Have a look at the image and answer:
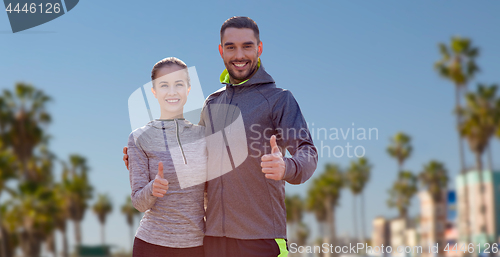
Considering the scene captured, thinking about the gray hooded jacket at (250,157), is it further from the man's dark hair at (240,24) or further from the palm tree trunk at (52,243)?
the palm tree trunk at (52,243)

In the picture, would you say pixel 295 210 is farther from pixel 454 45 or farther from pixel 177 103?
pixel 177 103

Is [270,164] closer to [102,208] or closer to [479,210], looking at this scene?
[479,210]

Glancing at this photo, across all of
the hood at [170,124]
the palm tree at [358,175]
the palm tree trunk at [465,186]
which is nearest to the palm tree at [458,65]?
the palm tree trunk at [465,186]

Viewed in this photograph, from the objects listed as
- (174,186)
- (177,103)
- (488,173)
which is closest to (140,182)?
(174,186)

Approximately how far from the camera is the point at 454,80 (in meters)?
39.0

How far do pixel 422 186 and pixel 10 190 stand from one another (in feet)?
129

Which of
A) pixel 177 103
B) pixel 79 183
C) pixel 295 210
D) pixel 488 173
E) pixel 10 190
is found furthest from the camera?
pixel 295 210

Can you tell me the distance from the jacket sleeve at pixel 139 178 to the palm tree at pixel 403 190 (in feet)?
177

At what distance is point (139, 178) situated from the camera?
3.47 m

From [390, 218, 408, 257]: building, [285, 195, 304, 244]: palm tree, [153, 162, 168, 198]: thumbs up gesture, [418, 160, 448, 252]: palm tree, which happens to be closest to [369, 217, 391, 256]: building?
[390, 218, 408, 257]: building

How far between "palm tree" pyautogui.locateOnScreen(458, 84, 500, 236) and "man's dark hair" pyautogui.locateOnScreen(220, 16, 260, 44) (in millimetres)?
39657

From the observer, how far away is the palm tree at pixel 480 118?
39156 millimetres

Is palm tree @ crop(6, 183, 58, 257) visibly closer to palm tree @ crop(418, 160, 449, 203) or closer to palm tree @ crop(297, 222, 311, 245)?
palm tree @ crop(418, 160, 449, 203)

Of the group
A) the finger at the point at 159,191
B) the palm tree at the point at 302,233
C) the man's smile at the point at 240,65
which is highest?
the man's smile at the point at 240,65
